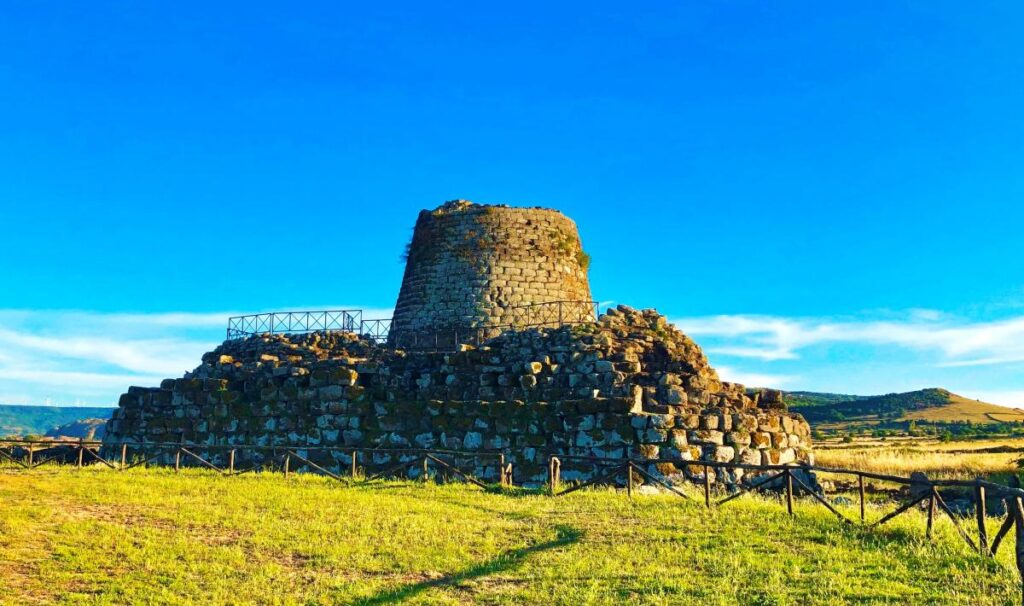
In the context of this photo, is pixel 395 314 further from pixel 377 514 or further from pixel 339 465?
pixel 377 514

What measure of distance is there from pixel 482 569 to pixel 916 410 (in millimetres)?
114711

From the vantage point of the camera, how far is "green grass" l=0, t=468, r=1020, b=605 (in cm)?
823

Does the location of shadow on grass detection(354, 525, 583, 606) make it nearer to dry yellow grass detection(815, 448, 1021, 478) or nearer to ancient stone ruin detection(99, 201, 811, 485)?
ancient stone ruin detection(99, 201, 811, 485)

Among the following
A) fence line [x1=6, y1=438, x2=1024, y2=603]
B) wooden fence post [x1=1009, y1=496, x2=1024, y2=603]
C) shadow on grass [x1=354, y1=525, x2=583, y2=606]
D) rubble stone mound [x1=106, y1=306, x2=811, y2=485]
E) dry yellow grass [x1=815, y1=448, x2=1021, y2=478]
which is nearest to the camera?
wooden fence post [x1=1009, y1=496, x2=1024, y2=603]

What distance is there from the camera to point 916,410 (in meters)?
109

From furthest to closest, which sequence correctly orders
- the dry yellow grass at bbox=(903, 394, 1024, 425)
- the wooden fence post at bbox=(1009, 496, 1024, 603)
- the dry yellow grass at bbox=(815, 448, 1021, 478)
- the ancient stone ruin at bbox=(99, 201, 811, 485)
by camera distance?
the dry yellow grass at bbox=(903, 394, 1024, 425), the dry yellow grass at bbox=(815, 448, 1021, 478), the ancient stone ruin at bbox=(99, 201, 811, 485), the wooden fence post at bbox=(1009, 496, 1024, 603)

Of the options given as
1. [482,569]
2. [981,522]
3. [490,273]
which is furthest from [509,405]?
[981,522]

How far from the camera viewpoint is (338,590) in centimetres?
841

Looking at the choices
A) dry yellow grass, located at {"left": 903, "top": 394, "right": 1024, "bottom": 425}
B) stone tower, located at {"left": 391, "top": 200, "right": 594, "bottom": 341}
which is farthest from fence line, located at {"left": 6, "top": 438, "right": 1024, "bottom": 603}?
dry yellow grass, located at {"left": 903, "top": 394, "right": 1024, "bottom": 425}

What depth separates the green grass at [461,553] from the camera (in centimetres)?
823

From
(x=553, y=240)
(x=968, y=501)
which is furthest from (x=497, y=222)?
(x=968, y=501)

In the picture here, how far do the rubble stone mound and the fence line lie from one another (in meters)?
0.33

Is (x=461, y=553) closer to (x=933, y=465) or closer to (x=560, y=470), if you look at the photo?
(x=560, y=470)

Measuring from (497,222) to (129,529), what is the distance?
1538 cm
